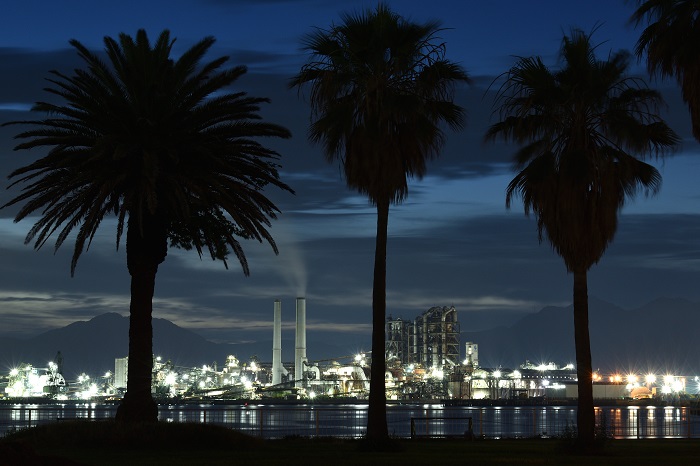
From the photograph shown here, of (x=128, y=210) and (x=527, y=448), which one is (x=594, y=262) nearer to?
(x=527, y=448)

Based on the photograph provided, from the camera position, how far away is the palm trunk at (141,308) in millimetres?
39531

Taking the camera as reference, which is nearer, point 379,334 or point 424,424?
point 379,334

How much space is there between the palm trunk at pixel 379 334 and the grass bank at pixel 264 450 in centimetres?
114

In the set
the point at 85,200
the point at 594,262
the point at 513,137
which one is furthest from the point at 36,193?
the point at 594,262

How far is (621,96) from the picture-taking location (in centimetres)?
3309

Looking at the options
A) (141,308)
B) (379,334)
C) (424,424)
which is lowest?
(424,424)

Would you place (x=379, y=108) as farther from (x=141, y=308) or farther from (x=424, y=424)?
(x=424, y=424)

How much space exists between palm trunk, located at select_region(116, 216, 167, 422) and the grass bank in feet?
9.95

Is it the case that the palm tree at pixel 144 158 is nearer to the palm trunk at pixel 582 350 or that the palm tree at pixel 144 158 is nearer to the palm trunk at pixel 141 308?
the palm trunk at pixel 141 308

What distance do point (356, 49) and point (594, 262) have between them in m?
10.1

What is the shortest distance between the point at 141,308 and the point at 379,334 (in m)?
9.76

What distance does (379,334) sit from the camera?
3528 cm

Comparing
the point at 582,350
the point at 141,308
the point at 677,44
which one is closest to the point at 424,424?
the point at 141,308

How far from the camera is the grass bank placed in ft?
94.1
